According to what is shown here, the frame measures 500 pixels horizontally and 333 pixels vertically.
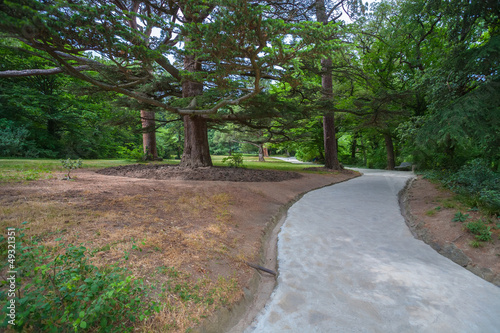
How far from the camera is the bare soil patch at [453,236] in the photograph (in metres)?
2.84

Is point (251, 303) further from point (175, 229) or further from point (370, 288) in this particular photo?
point (175, 229)

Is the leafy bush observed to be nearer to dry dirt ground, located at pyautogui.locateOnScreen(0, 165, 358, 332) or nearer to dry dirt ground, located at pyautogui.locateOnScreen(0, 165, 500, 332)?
dry dirt ground, located at pyautogui.locateOnScreen(0, 165, 500, 332)

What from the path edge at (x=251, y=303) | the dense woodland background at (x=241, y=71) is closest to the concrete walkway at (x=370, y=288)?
the path edge at (x=251, y=303)

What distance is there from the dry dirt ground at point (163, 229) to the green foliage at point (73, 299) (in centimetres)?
18

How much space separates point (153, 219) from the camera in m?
3.46

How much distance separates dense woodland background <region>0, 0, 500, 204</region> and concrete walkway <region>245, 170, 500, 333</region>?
304cm

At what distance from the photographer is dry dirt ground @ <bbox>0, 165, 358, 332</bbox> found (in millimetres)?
2229

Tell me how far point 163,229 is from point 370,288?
2.74 m

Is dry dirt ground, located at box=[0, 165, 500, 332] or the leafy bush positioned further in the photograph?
the leafy bush

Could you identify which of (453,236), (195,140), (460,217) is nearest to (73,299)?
(453,236)

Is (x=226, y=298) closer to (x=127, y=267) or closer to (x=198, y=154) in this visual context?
(x=127, y=267)

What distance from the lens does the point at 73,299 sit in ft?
5.26

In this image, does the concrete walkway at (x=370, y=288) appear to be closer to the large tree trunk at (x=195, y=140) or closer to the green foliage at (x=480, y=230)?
the green foliage at (x=480, y=230)

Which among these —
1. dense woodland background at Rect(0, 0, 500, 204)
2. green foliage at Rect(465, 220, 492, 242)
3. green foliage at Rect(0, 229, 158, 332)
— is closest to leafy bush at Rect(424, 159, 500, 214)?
dense woodland background at Rect(0, 0, 500, 204)
